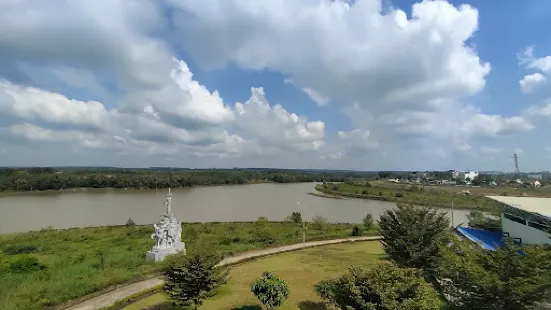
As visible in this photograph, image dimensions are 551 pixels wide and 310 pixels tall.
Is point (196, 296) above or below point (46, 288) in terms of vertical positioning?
above

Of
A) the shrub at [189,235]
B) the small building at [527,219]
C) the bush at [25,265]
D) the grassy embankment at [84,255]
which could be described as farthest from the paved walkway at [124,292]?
the small building at [527,219]

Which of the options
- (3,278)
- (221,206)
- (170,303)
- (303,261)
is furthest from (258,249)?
(221,206)

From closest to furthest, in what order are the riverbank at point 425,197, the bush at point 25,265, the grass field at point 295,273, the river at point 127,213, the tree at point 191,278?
the tree at point 191,278
the grass field at point 295,273
the bush at point 25,265
the river at point 127,213
the riverbank at point 425,197

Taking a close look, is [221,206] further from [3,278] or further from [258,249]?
[3,278]

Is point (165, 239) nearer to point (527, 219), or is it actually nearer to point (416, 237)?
point (416, 237)

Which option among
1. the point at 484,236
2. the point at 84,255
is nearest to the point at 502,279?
the point at 484,236

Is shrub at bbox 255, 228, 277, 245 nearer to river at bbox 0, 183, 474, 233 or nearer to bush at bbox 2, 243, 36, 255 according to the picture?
bush at bbox 2, 243, 36, 255

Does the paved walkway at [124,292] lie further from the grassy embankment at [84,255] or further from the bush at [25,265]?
the bush at [25,265]

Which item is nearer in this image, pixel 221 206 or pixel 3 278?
pixel 3 278
